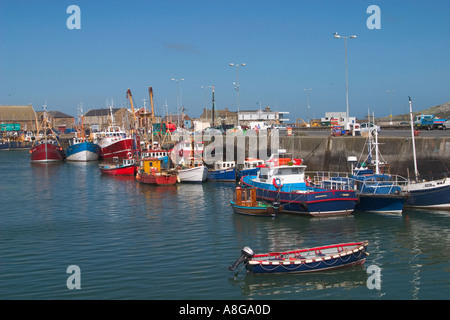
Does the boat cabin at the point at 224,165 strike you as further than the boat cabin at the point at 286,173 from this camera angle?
Yes

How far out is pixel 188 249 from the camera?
933 inches

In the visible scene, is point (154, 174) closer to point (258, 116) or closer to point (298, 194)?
point (298, 194)

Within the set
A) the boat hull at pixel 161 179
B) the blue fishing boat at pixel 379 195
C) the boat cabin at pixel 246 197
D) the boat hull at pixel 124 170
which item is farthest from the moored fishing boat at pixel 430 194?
the boat hull at pixel 124 170

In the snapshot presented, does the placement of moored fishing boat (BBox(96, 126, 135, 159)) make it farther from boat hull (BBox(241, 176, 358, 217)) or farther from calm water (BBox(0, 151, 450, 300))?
boat hull (BBox(241, 176, 358, 217))

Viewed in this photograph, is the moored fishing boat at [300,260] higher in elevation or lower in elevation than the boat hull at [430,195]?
lower

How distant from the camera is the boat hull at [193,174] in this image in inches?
1893

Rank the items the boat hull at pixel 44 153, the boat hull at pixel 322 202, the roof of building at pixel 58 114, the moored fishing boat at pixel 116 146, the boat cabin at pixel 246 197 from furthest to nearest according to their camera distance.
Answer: the roof of building at pixel 58 114 < the boat hull at pixel 44 153 < the moored fishing boat at pixel 116 146 < the boat cabin at pixel 246 197 < the boat hull at pixel 322 202

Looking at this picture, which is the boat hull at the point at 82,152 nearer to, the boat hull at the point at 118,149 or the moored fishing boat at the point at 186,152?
the boat hull at the point at 118,149

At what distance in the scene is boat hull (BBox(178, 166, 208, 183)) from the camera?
4809 centimetres

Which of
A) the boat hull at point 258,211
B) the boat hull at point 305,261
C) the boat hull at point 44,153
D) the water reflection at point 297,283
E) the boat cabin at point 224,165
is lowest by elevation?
the water reflection at point 297,283

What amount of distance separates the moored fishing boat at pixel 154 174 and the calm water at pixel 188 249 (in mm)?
7802

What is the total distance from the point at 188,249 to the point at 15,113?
180m

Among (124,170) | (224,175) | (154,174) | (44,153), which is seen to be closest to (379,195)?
(224,175)

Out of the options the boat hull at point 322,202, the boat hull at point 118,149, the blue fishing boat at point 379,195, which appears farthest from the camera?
the boat hull at point 118,149
